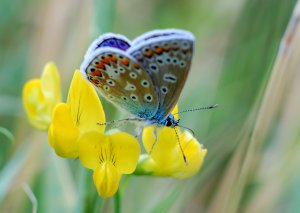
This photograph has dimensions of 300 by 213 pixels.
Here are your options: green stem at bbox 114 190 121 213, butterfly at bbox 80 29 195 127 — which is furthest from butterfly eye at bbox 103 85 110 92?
green stem at bbox 114 190 121 213

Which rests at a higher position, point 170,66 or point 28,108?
point 170,66

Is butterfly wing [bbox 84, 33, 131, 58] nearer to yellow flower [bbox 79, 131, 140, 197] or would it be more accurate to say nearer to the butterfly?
the butterfly

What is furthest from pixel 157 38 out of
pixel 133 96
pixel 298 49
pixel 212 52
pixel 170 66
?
pixel 212 52

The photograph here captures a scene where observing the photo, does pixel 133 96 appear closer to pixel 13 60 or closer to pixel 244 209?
pixel 244 209

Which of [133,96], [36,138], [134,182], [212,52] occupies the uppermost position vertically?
[133,96]

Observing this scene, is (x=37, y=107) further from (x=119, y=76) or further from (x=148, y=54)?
(x=148, y=54)

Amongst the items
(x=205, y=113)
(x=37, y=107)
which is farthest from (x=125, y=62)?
(x=205, y=113)

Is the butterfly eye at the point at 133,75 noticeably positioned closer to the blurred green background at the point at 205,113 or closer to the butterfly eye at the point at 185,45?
the butterfly eye at the point at 185,45
